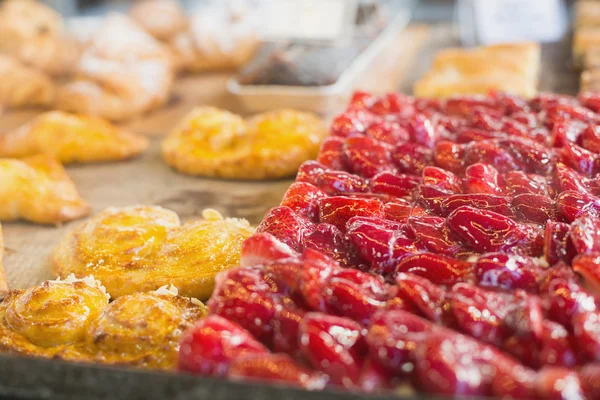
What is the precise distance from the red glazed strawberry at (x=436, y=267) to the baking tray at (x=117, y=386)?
411mm

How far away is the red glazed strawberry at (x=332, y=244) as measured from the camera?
69.6 inches

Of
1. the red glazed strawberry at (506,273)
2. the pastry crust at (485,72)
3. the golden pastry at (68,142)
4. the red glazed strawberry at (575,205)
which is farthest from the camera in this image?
the pastry crust at (485,72)

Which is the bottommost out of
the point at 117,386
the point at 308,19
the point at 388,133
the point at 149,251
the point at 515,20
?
the point at 149,251

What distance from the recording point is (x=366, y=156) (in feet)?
7.82

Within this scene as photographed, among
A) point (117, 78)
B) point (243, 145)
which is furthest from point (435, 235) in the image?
point (117, 78)

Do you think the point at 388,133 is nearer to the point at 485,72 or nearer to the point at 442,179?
the point at 442,179

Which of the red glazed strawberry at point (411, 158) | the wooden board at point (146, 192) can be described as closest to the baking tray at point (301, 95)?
the wooden board at point (146, 192)

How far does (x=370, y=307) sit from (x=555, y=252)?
55cm

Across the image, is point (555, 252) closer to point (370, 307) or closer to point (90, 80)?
point (370, 307)

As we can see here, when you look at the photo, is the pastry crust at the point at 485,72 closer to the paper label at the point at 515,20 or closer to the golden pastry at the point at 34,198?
the paper label at the point at 515,20

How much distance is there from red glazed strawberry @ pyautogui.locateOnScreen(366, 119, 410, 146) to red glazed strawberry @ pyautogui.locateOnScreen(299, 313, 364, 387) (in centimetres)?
127

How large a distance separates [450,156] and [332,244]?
0.74 m

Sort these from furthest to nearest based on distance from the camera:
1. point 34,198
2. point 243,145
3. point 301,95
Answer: point 301,95
point 243,145
point 34,198

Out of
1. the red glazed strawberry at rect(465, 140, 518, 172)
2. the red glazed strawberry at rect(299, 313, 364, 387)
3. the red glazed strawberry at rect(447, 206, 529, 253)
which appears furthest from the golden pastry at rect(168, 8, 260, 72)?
the red glazed strawberry at rect(299, 313, 364, 387)
